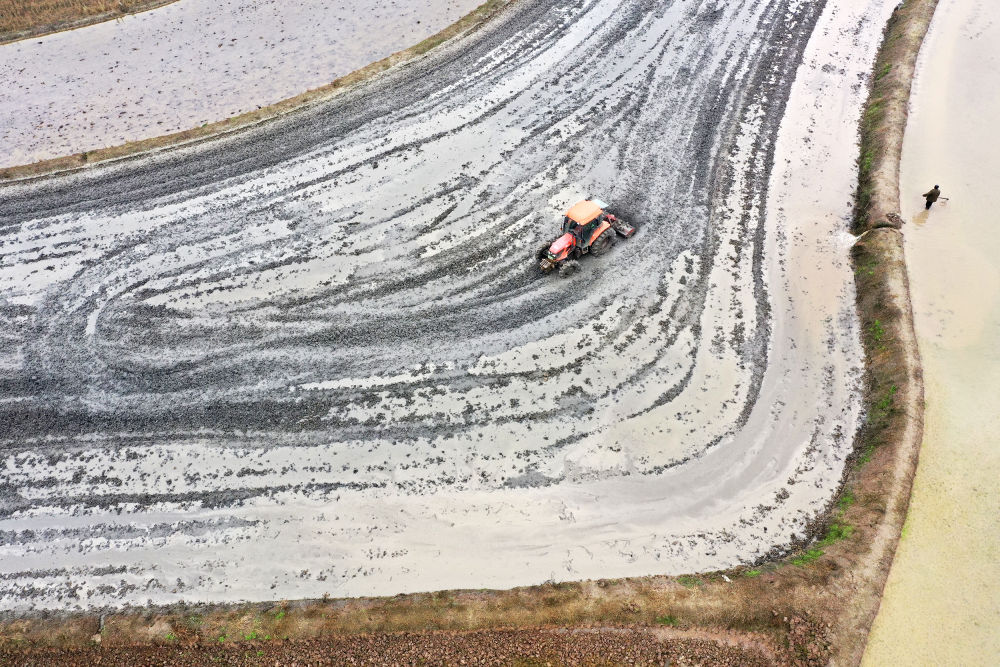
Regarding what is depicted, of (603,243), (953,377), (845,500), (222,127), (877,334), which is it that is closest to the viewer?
(845,500)

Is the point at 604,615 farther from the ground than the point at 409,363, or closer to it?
closer to it

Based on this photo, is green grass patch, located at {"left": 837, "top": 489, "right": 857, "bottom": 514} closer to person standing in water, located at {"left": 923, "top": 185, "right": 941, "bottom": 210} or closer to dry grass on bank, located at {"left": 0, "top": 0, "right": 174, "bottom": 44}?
person standing in water, located at {"left": 923, "top": 185, "right": 941, "bottom": 210}

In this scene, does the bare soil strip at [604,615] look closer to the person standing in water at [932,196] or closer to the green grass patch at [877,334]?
the green grass patch at [877,334]

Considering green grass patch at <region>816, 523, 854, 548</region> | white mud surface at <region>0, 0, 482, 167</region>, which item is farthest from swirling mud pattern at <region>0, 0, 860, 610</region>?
white mud surface at <region>0, 0, 482, 167</region>

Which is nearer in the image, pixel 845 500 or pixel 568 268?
pixel 845 500

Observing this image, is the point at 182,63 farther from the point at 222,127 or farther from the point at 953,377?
the point at 953,377

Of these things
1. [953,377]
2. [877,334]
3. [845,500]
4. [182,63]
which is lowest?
[845,500]

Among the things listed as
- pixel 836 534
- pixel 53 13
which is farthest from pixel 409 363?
pixel 53 13

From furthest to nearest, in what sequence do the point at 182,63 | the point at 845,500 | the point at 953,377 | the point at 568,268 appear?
1. the point at 182,63
2. the point at 568,268
3. the point at 953,377
4. the point at 845,500

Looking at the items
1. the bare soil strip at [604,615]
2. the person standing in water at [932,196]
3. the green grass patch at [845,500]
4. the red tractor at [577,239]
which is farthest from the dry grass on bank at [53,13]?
the green grass patch at [845,500]
